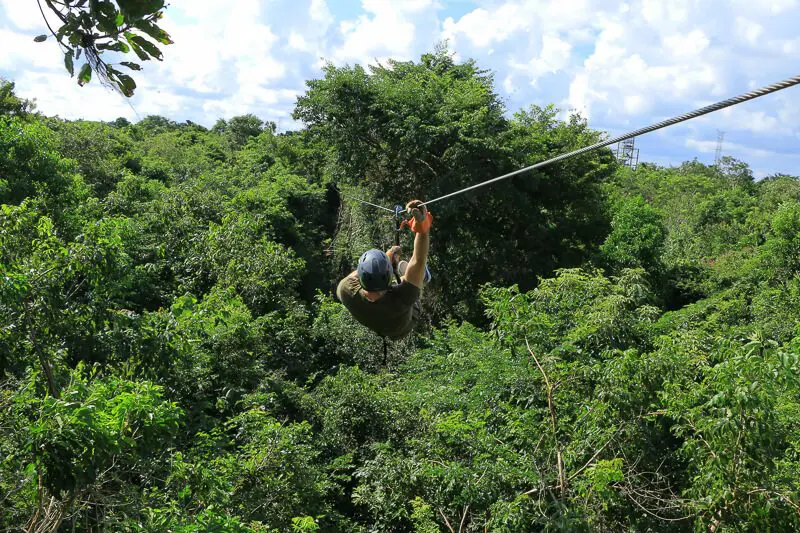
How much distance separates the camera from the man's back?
340 centimetres

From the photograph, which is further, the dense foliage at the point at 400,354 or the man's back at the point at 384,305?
the dense foliage at the point at 400,354

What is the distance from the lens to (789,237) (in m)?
13.2

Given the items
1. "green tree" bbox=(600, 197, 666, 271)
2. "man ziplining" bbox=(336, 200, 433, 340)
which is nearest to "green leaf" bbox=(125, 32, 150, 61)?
"man ziplining" bbox=(336, 200, 433, 340)

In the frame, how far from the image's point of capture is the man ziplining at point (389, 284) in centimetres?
320

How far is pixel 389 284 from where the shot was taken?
3.33 m

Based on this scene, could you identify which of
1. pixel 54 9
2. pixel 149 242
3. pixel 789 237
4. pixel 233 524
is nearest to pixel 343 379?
pixel 149 242

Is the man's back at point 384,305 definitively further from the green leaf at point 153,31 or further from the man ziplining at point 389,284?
the green leaf at point 153,31

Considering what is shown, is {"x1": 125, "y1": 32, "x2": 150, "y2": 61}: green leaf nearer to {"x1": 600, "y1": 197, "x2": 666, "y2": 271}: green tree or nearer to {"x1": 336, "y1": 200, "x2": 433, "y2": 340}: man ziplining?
{"x1": 336, "y1": 200, "x2": 433, "y2": 340}: man ziplining

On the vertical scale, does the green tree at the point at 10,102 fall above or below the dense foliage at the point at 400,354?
above

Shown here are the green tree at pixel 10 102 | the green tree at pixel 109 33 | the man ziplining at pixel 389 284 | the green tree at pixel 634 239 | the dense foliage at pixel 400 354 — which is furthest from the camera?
the green tree at pixel 10 102

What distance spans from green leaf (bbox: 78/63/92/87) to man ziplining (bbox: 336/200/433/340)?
1.67 metres

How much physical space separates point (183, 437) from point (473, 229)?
902 centimetres

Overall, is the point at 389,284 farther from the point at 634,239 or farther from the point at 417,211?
the point at 634,239

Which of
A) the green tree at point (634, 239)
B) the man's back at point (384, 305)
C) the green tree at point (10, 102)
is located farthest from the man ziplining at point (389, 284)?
the green tree at point (10, 102)
